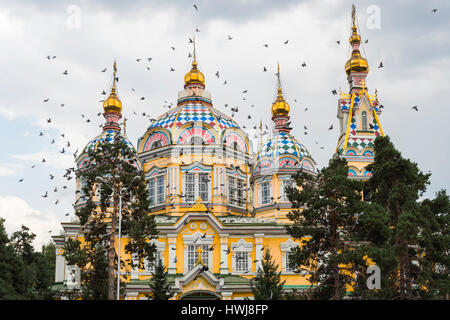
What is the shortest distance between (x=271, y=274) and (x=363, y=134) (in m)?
18.4

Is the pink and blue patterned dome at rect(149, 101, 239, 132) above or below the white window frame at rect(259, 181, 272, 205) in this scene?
above

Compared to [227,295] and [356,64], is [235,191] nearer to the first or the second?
[227,295]

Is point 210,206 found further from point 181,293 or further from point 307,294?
point 307,294

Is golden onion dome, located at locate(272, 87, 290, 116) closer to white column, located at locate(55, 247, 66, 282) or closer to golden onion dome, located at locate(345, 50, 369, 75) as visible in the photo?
golden onion dome, located at locate(345, 50, 369, 75)

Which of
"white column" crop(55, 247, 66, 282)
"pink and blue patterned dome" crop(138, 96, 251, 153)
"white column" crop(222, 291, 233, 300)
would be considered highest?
"pink and blue patterned dome" crop(138, 96, 251, 153)

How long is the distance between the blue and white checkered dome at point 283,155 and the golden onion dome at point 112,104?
13082mm

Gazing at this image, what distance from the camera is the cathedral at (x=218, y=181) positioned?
41719 mm

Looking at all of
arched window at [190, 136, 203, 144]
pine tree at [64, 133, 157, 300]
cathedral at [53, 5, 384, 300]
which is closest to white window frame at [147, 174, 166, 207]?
cathedral at [53, 5, 384, 300]

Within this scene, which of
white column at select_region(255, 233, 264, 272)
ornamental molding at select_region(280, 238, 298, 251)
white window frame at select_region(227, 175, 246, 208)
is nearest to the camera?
white column at select_region(255, 233, 264, 272)

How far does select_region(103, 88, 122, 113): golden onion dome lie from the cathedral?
86 millimetres

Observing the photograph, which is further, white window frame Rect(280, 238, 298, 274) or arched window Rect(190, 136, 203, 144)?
arched window Rect(190, 136, 203, 144)

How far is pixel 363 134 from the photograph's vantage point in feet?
157

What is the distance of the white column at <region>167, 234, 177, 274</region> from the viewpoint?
41.5 meters

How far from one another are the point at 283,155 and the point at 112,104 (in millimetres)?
15746
